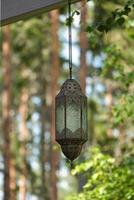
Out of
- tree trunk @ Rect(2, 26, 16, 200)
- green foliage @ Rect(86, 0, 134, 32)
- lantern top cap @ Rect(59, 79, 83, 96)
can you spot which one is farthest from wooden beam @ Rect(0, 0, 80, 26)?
tree trunk @ Rect(2, 26, 16, 200)

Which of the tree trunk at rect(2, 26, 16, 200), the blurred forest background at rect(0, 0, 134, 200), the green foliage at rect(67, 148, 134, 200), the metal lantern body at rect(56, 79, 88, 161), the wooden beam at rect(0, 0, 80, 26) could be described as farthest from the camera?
the tree trunk at rect(2, 26, 16, 200)

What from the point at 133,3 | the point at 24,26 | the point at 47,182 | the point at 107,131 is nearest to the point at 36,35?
the point at 24,26

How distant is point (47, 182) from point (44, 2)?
635 inches

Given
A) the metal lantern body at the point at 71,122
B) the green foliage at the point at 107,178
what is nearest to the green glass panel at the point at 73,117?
the metal lantern body at the point at 71,122

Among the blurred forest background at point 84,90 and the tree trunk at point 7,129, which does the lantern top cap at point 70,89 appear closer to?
the blurred forest background at point 84,90

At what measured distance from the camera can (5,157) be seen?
13820 mm

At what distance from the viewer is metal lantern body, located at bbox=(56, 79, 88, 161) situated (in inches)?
129

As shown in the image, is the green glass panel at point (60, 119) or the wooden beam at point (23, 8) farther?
the wooden beam at point (23, 8)

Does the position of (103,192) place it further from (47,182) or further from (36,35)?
(47,182)

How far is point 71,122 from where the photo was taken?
10.8 feet

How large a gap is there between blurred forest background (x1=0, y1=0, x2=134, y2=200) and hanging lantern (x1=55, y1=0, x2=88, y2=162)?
2.61 feet

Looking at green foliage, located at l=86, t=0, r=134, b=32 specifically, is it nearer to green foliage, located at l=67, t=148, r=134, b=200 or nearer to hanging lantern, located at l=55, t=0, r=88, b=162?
hanging lantern, located at l=55, t=0, r=88, b=162

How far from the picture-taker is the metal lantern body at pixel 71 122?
3287 millimetres

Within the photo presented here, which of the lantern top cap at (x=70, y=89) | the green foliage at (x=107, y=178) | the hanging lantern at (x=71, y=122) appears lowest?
the green foliage at (x=107, y=178)
